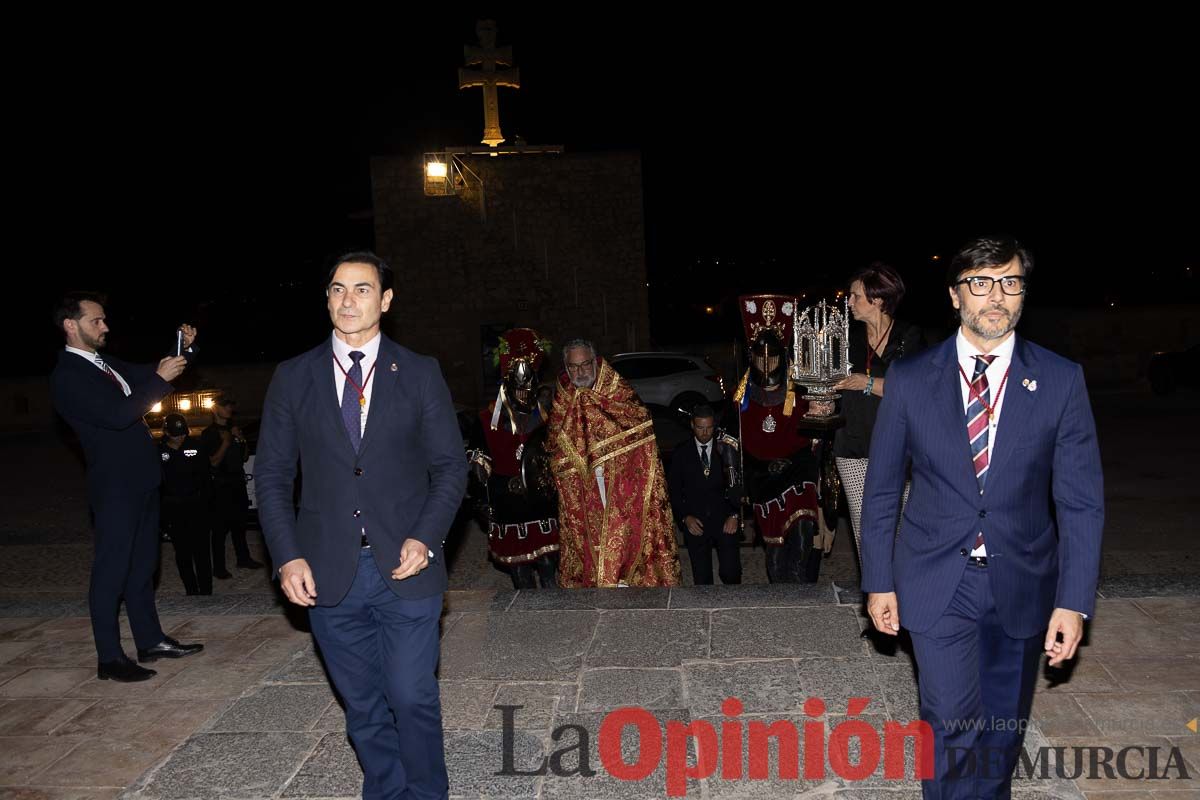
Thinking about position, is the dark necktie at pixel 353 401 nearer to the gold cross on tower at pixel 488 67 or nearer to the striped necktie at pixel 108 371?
the striped necktie at pixel 108 371

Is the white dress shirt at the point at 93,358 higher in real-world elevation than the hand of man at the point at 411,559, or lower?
higher

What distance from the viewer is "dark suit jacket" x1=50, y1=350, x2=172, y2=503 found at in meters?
4.98

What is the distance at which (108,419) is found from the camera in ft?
16.3

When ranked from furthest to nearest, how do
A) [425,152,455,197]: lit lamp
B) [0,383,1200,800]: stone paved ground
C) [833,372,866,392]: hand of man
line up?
[425,152,455,197]: lit lamp → [833,372,866,392]: hand of man → [0,383,1200,800]: stone paved ground

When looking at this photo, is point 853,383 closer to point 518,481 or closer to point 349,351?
point 349,351

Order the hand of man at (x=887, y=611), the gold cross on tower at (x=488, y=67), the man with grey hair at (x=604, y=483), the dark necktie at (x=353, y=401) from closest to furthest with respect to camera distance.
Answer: the hand of man at (x=887, y=611) < the dark necktie at (x=353, y=401) < the man with grey hair at (x=604, y=483) < the gold cross on tower at (x=488, y=67)

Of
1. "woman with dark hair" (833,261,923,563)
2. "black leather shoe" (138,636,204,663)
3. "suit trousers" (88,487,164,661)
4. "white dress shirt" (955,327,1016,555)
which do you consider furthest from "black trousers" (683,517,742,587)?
"white dress shirt" (955,327,1016,555)

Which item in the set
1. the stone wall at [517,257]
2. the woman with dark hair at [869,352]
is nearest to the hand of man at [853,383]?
the woman with dark hair at [869,352]

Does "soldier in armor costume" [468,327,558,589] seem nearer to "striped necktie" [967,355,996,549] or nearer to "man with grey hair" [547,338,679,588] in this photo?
"man with grey hair" [547,338,679,588]

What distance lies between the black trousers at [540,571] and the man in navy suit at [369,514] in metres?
3.50

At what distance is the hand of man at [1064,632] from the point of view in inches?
118

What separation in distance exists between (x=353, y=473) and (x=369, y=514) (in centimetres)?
15

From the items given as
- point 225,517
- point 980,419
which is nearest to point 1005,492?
point 980,419

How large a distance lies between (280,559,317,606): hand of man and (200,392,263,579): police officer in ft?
18.3
